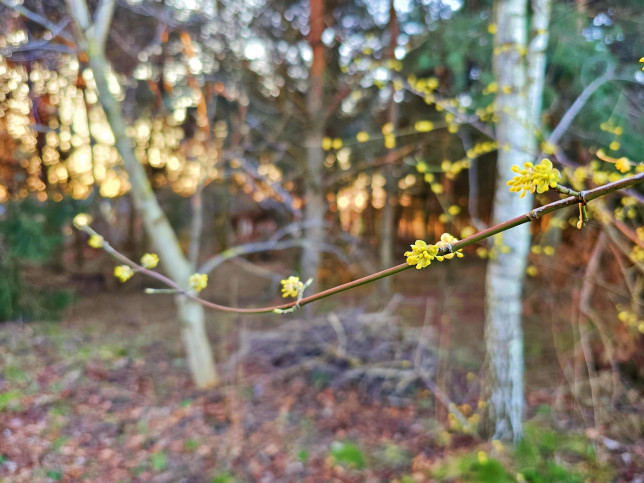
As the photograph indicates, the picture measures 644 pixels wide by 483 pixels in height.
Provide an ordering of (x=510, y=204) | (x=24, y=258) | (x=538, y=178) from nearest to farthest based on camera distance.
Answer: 1. (x=538, y=178)
2. (x=510, y=204)
3. (x=24, y=258)

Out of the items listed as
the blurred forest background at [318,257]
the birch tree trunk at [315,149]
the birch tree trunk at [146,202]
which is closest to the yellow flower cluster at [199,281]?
the blurred forest background at [318,257]

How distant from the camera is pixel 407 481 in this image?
3.79 metres

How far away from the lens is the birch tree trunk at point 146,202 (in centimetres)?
457

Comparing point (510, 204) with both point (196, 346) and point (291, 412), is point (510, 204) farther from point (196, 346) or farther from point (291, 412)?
point (196, 346)

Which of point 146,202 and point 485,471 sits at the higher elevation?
point 146,202

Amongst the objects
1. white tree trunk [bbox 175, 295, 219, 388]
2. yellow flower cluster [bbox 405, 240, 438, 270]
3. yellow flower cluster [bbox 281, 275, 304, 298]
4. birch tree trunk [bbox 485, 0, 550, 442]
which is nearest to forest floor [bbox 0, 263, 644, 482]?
white tree trunk [bbox 175, 295, 219, 388]

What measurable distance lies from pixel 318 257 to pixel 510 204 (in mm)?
5624

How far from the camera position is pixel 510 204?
377 cm

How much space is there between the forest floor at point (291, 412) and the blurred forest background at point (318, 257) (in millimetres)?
30

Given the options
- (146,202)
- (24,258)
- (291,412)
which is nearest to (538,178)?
(291,412)

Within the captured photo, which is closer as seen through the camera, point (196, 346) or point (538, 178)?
point (538, 178)

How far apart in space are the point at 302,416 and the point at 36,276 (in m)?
6.19

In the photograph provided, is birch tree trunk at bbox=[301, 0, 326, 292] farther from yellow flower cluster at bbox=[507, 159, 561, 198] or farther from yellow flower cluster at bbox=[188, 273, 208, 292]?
yellow flower cluster at bbox=[507, 159, 561, 198]

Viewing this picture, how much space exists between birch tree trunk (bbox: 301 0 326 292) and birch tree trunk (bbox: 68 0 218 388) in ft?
10.5
